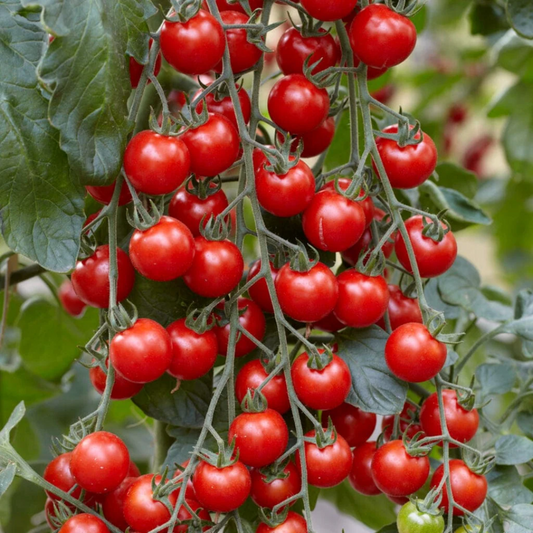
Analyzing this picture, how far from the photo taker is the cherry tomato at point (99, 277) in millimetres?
523

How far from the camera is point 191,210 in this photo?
1.74 ft

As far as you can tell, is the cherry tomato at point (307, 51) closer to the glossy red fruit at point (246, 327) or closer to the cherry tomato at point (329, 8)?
the cherry tomato at point (329, 8)

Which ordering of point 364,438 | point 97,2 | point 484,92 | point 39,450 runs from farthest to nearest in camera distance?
point 484,92, point 39,450, point 364,438, point 97,2

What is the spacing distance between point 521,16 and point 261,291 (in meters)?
0.39

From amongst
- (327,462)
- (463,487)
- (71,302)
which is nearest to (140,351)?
(327,462)

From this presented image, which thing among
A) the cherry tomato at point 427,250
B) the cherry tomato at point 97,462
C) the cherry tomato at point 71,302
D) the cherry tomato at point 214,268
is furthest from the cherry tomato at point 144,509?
the cherry tomato at point 71,302

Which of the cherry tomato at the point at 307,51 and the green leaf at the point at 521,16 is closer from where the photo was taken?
the cherry tomato at the point at 307,51

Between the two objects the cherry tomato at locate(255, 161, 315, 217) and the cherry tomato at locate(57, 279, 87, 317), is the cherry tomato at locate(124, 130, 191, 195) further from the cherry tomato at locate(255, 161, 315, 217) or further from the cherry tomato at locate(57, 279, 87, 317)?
the cherry tomato at locate(57, 279, 87, 317)

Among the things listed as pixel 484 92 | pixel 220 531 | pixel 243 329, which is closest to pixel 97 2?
pixel 243 329

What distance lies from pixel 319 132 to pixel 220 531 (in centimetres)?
33

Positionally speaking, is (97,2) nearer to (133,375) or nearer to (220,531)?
(133,375)

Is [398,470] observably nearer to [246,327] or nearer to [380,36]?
[246,327]

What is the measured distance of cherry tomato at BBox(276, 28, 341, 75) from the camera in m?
0.55

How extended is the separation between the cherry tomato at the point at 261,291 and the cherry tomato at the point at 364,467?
0.13m
